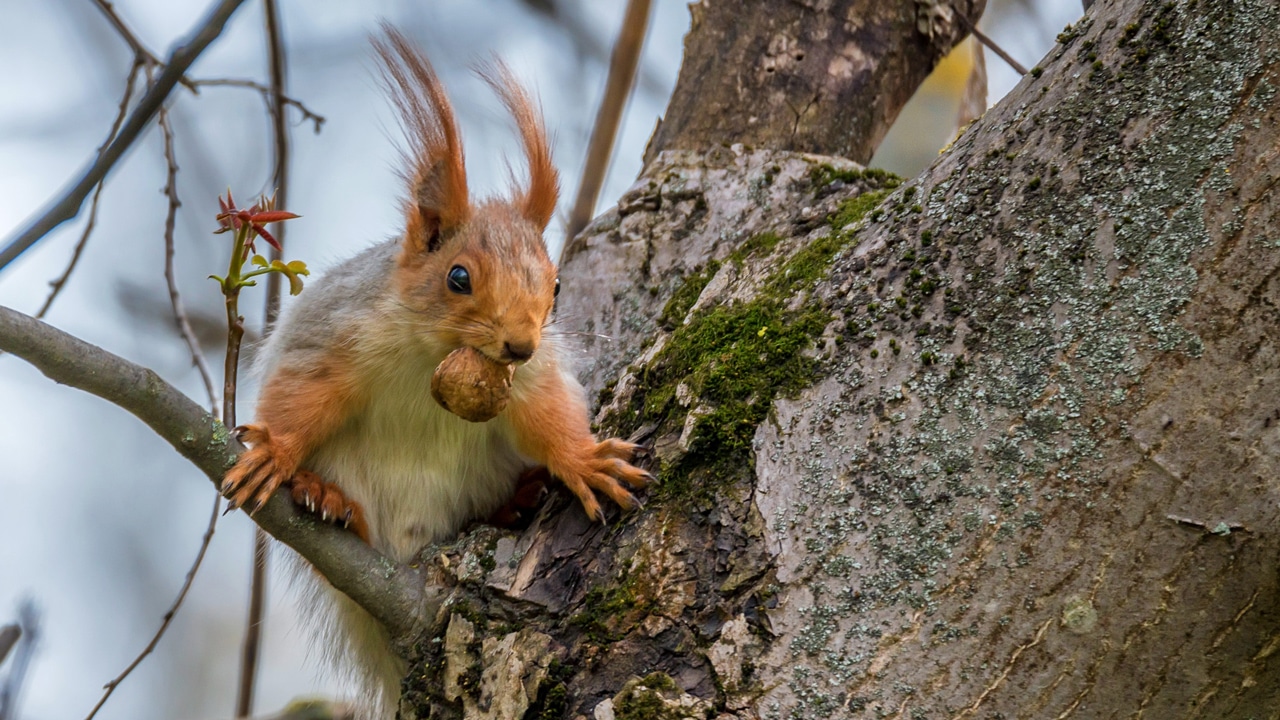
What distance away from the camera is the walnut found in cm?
208

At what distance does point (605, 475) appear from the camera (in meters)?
1.94

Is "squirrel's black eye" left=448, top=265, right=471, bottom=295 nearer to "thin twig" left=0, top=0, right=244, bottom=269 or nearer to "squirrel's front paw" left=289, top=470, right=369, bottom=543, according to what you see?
"squirrel's front paw" left=289, top=470, right=369, bottom=543

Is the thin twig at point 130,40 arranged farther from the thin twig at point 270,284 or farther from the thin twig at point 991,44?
the thin twig at point 991,44

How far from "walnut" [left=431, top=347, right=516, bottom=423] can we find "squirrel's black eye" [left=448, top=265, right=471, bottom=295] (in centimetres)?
21

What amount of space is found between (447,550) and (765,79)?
5.82 ft

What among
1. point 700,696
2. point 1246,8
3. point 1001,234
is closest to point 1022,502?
point 1001,234

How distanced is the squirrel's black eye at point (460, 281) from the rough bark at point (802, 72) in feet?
3.31

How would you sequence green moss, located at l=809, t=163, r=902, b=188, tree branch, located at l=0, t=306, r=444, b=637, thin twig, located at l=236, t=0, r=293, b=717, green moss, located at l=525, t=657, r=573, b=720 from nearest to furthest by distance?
tree branch, located at l=0, t=306, r=444, b=637
green moss, located at l=525, t=657, r=573, b=720
green moss, located at l=809, t=163, r=902, b=188
thin twig, located at l=236, t=0, r=293, b=717

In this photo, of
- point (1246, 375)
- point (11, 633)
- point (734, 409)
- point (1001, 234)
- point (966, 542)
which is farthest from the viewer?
point (11, 633)

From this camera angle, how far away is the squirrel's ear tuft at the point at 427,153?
7.47 feet

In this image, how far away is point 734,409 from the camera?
71.8 inches

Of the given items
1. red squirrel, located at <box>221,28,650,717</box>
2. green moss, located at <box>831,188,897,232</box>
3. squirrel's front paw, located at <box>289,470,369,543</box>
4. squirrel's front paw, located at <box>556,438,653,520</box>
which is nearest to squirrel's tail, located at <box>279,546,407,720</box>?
red squirrel, located at <box>221,28,650,717</box>

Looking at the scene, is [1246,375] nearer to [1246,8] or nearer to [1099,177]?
[1099,177]

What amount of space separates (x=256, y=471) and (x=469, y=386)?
17.6 inches
